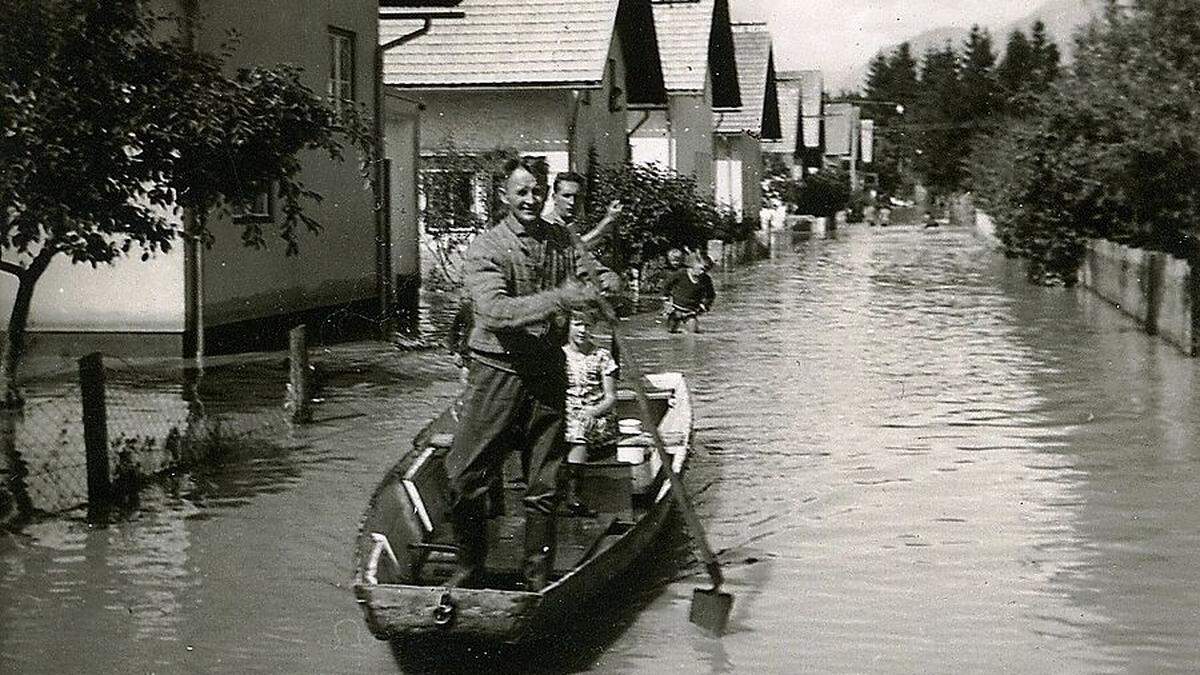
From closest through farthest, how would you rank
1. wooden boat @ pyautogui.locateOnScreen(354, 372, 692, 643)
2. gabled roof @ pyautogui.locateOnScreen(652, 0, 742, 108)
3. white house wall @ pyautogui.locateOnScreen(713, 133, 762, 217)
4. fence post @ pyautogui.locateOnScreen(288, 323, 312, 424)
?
1. wooden boat @ pyautogui.locateOnScreen(354, 372, 692, 643)
2. fence post @ pyautogui.locateOnScreen(288, 323, 312, 424)
3. gabled roof @ pyautogui.locateOnScreen(652, 0, 742, 108)
4. white house wall @ pyautogui.locateOnScreen(713, 133, 762, 217)

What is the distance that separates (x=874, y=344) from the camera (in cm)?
2067

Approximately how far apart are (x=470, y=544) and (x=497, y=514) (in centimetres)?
142

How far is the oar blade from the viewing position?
729 centimetres

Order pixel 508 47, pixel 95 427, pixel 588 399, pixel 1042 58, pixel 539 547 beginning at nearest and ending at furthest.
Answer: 1. pixel 539 547
2. pixel 95 427
3. pixel 588 399
4. pixel 508 47
5. pixel 1042 58

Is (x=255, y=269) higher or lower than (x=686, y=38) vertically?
lower

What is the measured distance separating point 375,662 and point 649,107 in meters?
33.1

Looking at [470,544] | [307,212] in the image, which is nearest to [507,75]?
[307,212]

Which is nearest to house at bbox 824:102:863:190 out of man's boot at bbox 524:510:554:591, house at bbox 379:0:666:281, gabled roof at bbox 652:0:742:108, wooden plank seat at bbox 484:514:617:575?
gabled roof at bbox 652:0:742:108

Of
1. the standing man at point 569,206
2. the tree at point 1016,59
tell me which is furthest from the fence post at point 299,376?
the tree at point 1016,59

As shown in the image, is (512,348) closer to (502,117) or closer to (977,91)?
(502,117)

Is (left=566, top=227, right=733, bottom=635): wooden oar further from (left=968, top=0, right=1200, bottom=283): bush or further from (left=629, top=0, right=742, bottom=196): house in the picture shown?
(left=629, top=0, right=742, bottom=196): house

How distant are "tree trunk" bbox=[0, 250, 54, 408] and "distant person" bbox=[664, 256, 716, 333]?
9.96m

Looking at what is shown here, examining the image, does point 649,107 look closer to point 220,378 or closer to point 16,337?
point 220,378

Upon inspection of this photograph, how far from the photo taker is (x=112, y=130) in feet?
36.8
